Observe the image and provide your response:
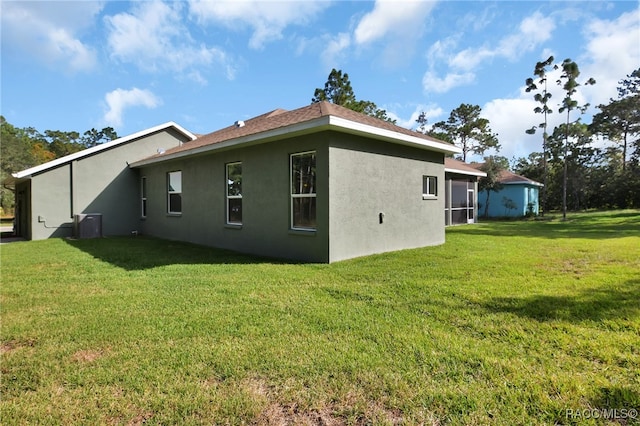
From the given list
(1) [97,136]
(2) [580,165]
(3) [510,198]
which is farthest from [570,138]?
(1) [97,136]

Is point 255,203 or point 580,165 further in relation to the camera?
point 580,165

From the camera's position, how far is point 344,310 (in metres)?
4.32

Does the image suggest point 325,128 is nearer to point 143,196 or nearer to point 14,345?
point 14,345

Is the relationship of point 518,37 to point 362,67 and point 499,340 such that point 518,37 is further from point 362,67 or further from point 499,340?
point 499,340

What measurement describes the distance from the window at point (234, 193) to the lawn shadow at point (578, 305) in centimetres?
681

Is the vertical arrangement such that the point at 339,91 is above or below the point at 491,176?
above

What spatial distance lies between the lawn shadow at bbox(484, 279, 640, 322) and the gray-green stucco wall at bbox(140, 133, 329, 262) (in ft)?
12.1

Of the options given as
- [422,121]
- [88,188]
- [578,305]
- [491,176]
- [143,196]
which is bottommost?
[578,305]

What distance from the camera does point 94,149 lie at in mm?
13242

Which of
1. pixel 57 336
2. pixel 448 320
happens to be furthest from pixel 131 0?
pixel 448 320

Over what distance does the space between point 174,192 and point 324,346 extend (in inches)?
421

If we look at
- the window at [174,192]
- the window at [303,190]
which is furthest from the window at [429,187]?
the window at [174,192]

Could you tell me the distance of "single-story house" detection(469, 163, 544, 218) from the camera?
25766mm

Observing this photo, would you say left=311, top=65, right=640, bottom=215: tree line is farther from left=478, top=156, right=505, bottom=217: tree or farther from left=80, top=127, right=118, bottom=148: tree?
left=80, top=127, right=118, bottom=148: tree
